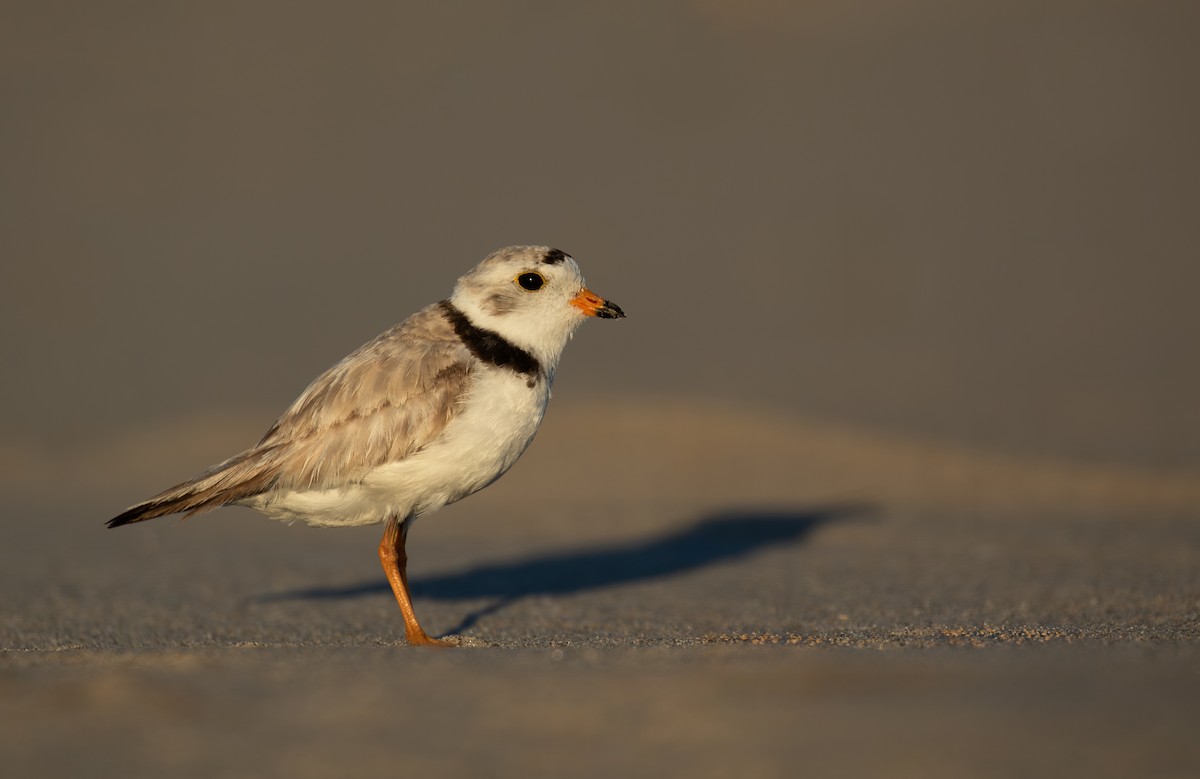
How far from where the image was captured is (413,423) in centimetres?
521

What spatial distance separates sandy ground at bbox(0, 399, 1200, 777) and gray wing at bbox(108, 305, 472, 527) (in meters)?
0.60

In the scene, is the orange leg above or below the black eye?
below

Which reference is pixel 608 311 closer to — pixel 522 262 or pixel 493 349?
pixel 522 262

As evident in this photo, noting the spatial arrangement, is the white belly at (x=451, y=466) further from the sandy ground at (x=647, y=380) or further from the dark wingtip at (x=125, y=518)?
the sandy ground at (x=647, y=380)

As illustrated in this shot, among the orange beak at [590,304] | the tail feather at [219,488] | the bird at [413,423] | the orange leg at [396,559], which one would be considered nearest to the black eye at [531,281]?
the bird at [413,423]

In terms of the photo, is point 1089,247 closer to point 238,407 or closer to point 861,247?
point 861,247

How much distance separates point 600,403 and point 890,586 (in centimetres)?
391

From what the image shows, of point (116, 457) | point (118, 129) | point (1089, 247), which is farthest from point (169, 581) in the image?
point (118, 129)

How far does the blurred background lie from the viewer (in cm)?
1030

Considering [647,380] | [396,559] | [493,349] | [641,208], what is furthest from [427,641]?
[641,208]

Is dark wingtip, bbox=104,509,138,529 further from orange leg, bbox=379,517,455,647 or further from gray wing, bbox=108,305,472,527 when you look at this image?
orange leg, bbox=379,517,455,647

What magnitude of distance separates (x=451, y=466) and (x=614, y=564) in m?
2.52

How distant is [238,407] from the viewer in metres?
10.2

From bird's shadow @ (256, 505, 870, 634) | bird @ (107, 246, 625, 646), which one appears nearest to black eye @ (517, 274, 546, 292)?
bird @ (107, 246, 625, 646)
